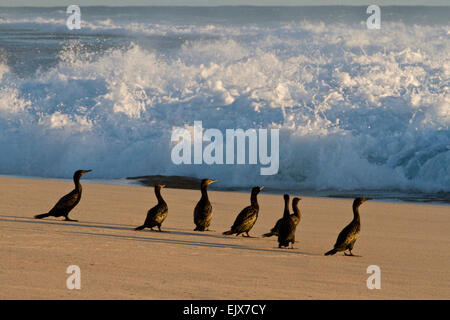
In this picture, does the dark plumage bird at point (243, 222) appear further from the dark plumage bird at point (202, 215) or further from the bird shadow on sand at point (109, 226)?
the dark plumage bird at point (202, 215)

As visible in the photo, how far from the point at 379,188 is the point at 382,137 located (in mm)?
2350

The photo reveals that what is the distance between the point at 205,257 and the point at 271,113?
1508 centimetres

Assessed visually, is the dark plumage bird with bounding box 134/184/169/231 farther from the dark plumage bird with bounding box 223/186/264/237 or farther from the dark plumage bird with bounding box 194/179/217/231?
the dark plumage bird with bounding box 223/186/264/237

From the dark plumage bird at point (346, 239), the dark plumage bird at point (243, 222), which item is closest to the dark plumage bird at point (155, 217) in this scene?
the dark plumage bird at point (243, 222)

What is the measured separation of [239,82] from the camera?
26.2 m

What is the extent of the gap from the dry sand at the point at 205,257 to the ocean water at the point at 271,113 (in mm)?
6009

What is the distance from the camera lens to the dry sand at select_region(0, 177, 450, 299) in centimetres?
659

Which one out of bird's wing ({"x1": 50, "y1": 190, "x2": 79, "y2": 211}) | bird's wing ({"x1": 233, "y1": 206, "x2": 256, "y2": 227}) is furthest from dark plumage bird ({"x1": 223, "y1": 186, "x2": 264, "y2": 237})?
bird's wing ({"x1": 50, "y1": 190, "x2": 79, "y2": 211})

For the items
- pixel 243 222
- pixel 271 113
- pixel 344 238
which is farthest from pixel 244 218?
pixel 271 113

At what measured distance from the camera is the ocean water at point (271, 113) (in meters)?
19.5

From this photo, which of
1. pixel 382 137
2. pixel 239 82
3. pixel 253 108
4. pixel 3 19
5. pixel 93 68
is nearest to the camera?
pixel 382 137

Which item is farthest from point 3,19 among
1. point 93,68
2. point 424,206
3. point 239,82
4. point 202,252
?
point 202,252

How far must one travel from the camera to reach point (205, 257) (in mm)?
8188

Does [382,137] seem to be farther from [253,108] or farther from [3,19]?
[3,19]
